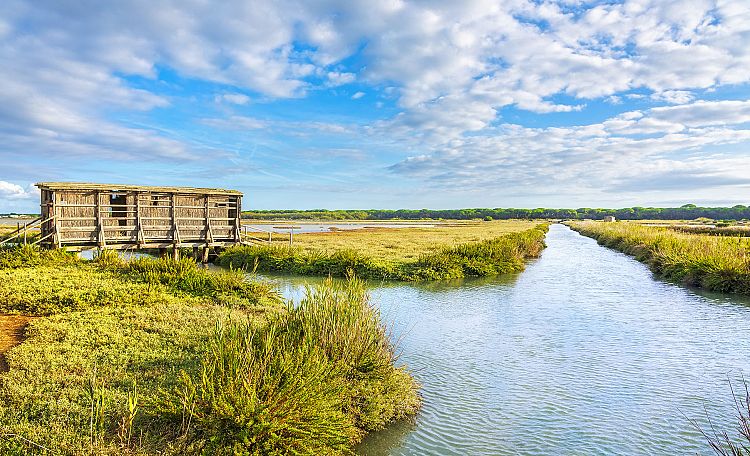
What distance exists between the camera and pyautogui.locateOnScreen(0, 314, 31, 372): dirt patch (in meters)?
8.58

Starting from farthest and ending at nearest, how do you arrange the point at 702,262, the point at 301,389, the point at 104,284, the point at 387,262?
the point at 387,262 < the point at 702,262 < the point at 104,284 < the point at 301,389

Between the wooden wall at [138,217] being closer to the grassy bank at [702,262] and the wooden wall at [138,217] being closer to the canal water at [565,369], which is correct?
the canal water at [565,369]

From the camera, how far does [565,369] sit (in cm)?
991

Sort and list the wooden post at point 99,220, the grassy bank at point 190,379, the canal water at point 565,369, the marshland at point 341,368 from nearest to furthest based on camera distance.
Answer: the grassy bank at point 190,379
the marshland at point 341,368
the canal water at point 565,369
the wooden post at point 99,220

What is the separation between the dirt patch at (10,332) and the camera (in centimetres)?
858

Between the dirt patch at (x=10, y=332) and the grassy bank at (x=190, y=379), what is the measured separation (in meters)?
0.19

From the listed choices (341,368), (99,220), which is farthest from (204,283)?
(99,220)

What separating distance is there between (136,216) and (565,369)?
2352cm

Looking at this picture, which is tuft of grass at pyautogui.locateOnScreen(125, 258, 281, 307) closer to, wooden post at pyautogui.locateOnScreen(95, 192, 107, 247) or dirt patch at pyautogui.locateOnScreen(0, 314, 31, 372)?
dirt patch at pyautogui.locateOnScreen(0, 314, 31, 372)

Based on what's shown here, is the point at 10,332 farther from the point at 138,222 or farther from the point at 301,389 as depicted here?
the point at 138,222

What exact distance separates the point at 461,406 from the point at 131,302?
29.9ft

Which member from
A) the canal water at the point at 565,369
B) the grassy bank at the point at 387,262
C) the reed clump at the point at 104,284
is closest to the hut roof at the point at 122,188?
the grassy bank at the point at 387,262

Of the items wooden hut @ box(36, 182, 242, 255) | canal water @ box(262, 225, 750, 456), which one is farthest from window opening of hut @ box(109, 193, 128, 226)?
canal water @ box(262, 225, 750, 456)

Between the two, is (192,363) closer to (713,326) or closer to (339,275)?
(713,326)
